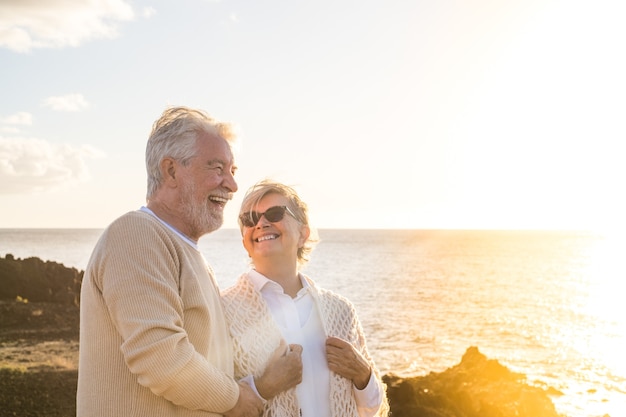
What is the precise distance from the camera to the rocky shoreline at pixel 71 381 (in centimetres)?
1011

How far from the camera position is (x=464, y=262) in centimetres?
8581

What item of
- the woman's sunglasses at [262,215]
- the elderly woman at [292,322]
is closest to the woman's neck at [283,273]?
the elderly woman at [292,322]

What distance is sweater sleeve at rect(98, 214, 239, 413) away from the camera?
284 cm

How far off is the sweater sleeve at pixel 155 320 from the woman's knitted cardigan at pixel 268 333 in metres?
0.62

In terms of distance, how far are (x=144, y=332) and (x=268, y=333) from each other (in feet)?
3.89

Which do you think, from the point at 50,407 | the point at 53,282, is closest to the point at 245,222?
the point at 50,407

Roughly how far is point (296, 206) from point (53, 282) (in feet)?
77.4

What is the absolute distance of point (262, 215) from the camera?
4176 mm

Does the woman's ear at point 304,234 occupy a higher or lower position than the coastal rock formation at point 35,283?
higher

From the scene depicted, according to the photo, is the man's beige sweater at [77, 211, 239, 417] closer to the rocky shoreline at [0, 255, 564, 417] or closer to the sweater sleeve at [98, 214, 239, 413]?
the sweater sleeve at [98, 214, 239, 413]

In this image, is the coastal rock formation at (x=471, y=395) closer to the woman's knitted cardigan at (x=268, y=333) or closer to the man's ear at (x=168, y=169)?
the woman's knitted cardigan at (x=268, y=333)

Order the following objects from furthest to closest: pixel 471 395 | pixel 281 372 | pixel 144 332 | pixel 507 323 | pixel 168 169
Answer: pixel 507 323
pixel 471 395
pixel 281 372
pixel 168 169
pixel 144 332

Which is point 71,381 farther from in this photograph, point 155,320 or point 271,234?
point 155,320

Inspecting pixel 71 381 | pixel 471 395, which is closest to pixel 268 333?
pixel 471 395
